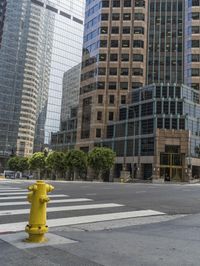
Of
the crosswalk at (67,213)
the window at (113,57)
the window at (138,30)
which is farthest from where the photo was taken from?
the window at (138,30)

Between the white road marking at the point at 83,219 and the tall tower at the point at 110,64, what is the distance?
75194mm

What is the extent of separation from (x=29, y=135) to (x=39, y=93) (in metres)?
21.8

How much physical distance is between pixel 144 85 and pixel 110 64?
984 centimetres

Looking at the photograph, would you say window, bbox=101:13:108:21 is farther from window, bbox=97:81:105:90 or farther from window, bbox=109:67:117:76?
window, bbox=97:81:105:90

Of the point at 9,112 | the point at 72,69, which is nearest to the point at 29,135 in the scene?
the point at 9,112

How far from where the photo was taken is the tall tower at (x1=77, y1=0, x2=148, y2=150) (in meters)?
86.8

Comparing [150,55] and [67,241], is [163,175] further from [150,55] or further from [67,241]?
[67,241]

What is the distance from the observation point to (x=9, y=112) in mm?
158250

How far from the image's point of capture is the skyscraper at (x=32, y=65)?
159500 mm

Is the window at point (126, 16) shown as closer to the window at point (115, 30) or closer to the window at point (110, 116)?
the window at point (115, 30)

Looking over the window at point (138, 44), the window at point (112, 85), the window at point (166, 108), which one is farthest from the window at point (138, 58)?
the window at point (166, 108)

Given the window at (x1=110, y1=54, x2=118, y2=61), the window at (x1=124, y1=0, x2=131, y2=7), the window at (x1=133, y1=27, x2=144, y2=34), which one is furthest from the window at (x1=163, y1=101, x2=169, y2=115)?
the window at (x1=124, y1=0, x2=131, y2=7)

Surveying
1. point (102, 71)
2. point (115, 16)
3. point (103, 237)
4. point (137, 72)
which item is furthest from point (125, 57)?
point (103, 237)

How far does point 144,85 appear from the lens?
288 feet
